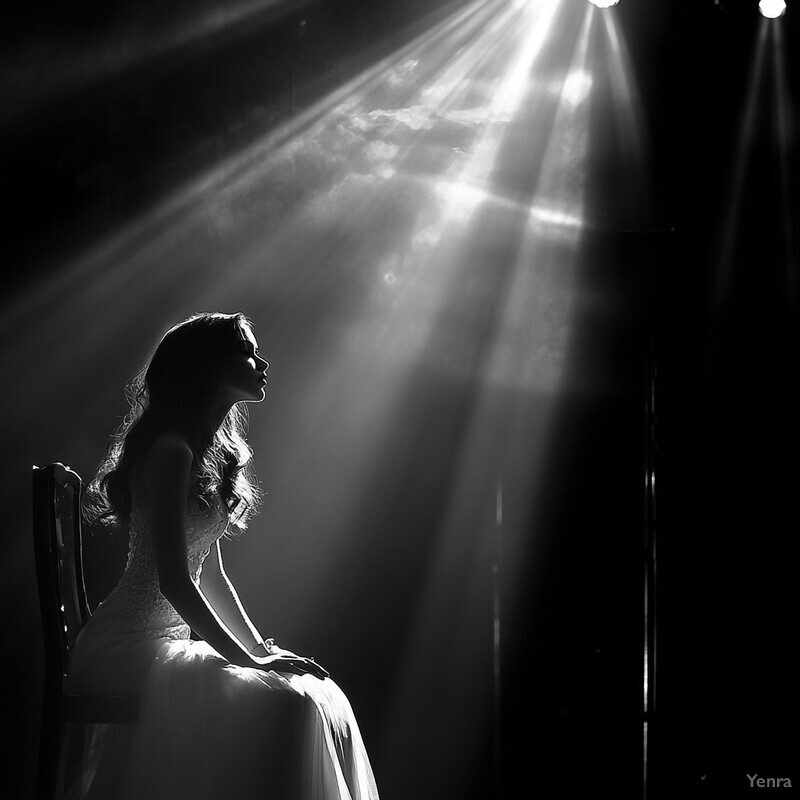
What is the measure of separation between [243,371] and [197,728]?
70cm

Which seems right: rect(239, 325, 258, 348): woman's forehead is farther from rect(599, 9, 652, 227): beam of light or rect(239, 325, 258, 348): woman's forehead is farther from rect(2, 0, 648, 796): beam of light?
rect(599, 9, 652, 227): beam of light

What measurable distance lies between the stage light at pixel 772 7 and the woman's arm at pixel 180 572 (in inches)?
92.1

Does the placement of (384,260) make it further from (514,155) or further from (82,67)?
(82,67)

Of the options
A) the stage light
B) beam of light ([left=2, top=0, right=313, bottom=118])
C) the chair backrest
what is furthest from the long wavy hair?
the stage light

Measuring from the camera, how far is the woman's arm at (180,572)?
1685mm

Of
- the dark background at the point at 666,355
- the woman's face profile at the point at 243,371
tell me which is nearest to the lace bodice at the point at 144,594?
the woman's face profile at the point at 243,371

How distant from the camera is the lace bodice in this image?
5.72 ft

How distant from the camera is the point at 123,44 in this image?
2.79 metres

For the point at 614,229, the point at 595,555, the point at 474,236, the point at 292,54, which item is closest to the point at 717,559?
the point at 595,555

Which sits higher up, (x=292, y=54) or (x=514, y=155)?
(x=292, y=54)

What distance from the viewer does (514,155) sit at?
3.10m

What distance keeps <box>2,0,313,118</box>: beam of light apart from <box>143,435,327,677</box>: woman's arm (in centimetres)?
157

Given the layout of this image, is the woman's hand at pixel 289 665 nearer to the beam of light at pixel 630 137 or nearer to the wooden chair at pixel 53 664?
the wooden chair at pixel 53 664

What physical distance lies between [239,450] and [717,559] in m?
1.64
